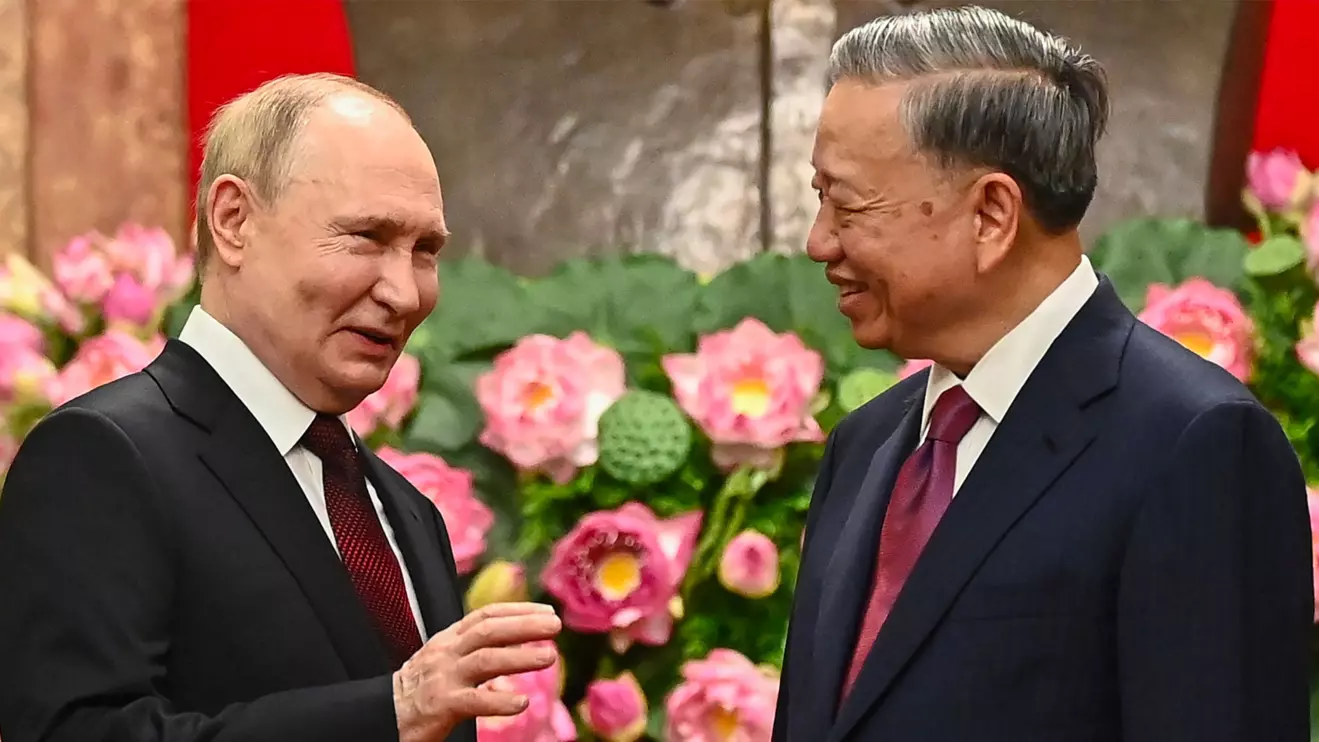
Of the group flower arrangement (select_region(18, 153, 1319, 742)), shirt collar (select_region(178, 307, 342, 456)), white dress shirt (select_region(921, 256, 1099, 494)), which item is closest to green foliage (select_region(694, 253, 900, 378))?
flower arrangement (select_region(18, 153, 1319, 742))

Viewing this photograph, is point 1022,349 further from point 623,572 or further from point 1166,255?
point 1166,255

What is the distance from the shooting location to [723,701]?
53.5 inches

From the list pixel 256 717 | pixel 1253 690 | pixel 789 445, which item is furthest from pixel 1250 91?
pixel 256 717

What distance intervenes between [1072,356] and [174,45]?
1134 millimetres

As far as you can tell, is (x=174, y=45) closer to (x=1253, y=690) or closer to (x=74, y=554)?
(x=74, y=554)

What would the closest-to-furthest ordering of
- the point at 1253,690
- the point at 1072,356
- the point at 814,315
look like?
the point at 1253,690 → the point at 1072,356 → the point at 814,315

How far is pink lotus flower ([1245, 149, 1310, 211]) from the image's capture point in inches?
61.2

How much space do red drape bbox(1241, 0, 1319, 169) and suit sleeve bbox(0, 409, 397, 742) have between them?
3.80 feet

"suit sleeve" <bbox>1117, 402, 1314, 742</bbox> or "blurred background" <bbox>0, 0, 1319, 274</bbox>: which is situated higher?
"blurred background" <bbox>0, 0, 1319, 274</bbox>

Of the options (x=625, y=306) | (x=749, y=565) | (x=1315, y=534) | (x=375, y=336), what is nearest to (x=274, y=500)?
(x=375, y=336)

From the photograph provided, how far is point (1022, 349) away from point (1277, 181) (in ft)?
1.96

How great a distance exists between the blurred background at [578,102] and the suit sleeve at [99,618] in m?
0.87

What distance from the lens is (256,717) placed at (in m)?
0.97

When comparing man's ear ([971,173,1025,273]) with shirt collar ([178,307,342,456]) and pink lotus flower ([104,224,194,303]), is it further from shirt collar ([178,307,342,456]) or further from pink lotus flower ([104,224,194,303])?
pink lotus flower ([104,224,194,303])
